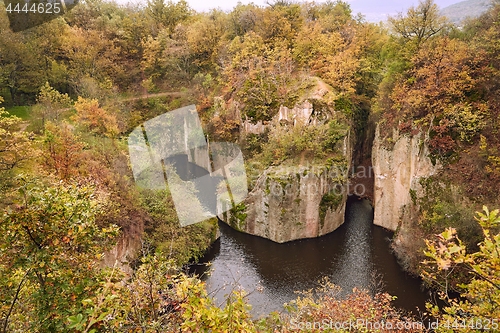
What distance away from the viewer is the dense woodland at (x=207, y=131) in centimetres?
491

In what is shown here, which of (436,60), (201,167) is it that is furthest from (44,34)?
(436,60)

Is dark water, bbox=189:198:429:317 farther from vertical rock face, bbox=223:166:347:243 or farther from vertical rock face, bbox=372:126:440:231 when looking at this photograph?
vertical rock face, bbox=372:126:440:231

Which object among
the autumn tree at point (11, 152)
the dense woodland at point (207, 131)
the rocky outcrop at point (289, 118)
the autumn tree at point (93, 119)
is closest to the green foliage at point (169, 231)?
the dense woodland at point (207, 131)

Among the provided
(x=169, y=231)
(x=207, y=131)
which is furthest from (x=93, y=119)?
(x=169, y=231)

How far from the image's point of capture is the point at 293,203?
22578 mm

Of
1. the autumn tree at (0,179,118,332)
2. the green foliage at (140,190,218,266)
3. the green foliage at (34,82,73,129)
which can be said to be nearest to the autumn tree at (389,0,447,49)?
the green foliage at (140,190,218,266)

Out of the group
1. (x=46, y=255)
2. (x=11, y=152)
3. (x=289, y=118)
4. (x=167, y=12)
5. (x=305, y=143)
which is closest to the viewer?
(x=46, y=255)

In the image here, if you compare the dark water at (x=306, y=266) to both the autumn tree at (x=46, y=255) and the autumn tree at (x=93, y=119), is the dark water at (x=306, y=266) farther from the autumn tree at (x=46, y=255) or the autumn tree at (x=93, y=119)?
the autumn tree at (x=46, y=255)

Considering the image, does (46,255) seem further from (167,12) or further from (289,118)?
(167,12)

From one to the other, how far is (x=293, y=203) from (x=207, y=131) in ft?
40.8

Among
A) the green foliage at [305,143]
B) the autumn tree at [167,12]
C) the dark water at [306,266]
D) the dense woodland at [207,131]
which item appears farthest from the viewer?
the autumn tree at [167,12]

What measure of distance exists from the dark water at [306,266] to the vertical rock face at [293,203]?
0.75m

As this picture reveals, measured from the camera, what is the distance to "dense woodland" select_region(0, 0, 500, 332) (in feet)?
16.1

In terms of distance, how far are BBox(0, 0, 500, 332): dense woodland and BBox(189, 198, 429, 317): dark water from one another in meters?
1.56
